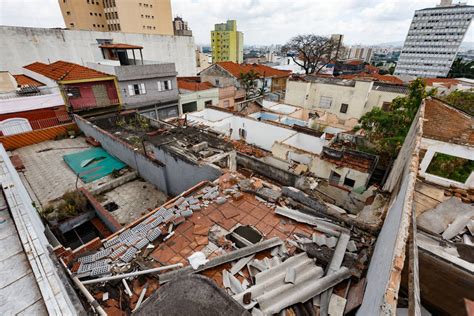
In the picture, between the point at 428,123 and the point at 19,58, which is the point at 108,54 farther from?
the point at 428,123

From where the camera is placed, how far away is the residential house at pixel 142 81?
66.0ft

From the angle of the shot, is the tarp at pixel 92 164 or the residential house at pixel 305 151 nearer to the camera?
the residential house at pixel 305 151

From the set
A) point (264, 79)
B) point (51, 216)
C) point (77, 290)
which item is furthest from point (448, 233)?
point (264, 79)

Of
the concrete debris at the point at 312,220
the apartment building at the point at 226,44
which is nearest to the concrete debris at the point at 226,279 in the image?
the concrete debris at the point at 312,220

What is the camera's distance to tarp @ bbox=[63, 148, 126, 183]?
12587mm

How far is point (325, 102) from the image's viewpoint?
82.2 feet

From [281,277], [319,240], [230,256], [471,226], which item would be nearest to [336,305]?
[281,277]

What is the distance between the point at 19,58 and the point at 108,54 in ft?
33.7

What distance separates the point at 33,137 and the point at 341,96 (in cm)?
2956

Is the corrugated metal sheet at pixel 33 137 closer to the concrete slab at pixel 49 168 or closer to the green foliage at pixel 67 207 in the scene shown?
the concrete slab at pixel 49 168

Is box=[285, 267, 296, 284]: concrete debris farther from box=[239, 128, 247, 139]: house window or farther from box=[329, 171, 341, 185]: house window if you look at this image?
box=[239, 128, 247, 139]: house window

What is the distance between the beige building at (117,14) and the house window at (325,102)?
1651 inches

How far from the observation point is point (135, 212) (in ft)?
34.4

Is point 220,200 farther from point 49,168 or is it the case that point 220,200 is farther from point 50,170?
point 49,168
